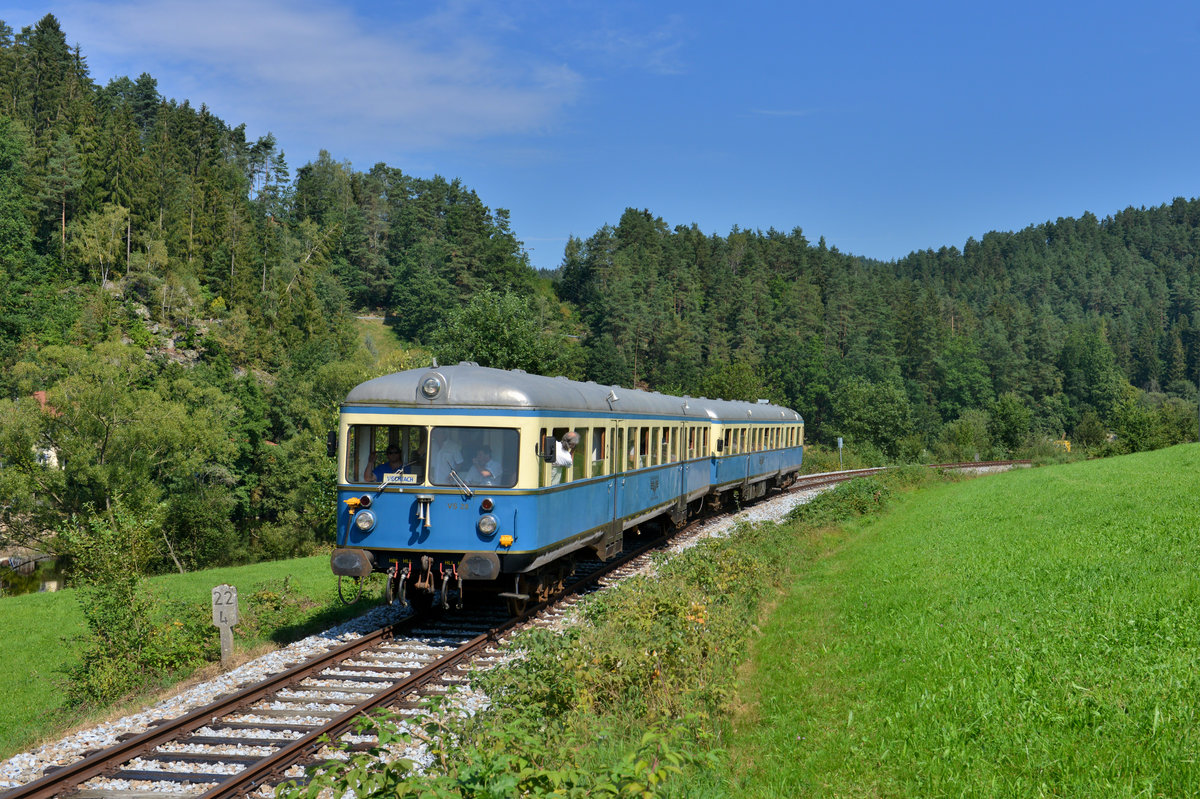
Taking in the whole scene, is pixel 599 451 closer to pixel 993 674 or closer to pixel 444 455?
pixel 444 455

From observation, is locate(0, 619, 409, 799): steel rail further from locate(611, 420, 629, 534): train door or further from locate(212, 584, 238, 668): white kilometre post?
locate(611, 420, 629, 534): train door

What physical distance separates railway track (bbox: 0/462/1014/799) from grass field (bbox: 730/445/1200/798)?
352cm

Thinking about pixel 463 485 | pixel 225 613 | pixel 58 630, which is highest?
pixel 463 485

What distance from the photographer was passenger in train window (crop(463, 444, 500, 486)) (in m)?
11.8

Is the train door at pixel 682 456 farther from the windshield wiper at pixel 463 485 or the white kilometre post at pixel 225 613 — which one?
the white kilometre post at pixel 225 613

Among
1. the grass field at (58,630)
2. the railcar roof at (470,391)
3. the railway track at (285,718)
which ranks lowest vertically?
the grass field at (58,630)

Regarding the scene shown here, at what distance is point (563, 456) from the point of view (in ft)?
42.2

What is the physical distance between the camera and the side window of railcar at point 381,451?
39.7 feet

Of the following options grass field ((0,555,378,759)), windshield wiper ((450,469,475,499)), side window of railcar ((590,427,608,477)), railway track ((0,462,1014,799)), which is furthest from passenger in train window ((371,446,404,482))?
side window of railcar ((590,427,608,477))

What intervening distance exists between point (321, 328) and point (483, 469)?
260 feet

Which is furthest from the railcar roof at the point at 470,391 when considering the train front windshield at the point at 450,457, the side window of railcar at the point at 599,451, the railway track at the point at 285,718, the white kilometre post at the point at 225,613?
the railway track at the point at 285,718

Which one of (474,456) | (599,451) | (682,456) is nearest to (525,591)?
(474,456)

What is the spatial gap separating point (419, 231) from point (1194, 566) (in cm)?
11769

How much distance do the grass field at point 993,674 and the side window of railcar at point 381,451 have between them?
5.20 metres
